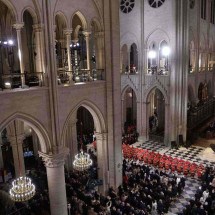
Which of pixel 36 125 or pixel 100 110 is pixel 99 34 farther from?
pixel 36 125

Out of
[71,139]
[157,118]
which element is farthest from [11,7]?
[157,118]

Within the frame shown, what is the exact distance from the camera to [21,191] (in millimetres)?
11414

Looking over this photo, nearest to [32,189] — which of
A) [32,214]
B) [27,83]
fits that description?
[32,214]

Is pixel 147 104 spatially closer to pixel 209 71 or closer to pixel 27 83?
pixel 209 71

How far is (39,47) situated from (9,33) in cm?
720

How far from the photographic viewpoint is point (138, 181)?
16.6m

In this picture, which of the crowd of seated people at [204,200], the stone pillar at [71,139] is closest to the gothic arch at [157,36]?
the stone pillar at [71,139]

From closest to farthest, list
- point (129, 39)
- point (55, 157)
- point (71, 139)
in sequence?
point (55, 157)
point (71, 139)
point (129, 39)

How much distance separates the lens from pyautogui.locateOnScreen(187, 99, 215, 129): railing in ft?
88.4

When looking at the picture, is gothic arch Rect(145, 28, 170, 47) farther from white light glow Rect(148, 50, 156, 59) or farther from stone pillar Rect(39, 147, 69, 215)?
stone pillar Rect(39, 147, 69, 215)

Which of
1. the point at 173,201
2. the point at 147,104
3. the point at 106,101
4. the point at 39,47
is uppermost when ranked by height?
the point at 39,47

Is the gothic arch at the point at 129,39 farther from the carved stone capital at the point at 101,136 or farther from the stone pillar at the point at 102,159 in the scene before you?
the stone pillar at the point at 102,159

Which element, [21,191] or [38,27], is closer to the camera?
[38,27]

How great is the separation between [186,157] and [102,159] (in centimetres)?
983
